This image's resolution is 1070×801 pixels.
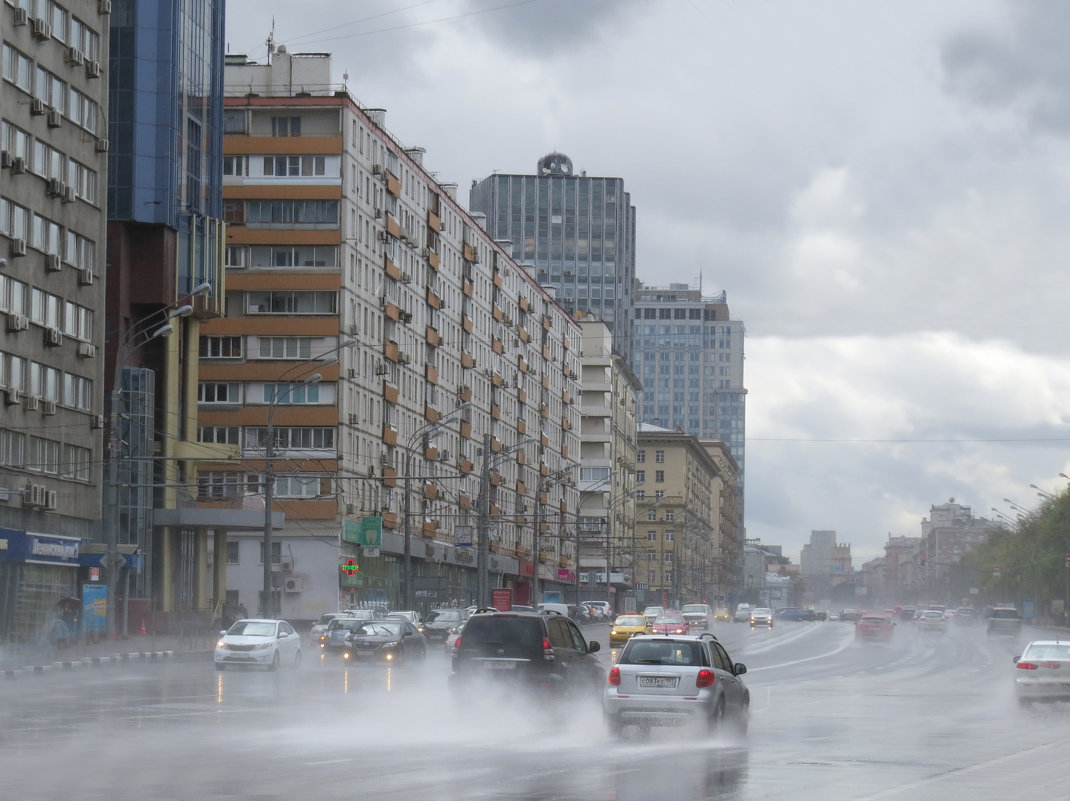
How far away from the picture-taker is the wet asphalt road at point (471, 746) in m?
16.1

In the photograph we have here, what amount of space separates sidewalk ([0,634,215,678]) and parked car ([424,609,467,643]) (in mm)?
8150

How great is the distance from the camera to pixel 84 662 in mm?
46750

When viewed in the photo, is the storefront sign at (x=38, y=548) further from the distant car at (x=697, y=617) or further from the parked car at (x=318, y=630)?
the distant car at (x=697, y=617)

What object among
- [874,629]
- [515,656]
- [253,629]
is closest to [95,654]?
[253,629]

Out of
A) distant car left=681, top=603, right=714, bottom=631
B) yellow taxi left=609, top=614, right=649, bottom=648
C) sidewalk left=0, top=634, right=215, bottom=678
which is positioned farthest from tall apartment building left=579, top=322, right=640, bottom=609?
sidewalk left=0, top=634, right=215, bottom=678

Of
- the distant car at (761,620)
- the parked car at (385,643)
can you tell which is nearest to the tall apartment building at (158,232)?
the parked car at (385,643)

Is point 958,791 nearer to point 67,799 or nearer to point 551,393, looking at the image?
point 67,799

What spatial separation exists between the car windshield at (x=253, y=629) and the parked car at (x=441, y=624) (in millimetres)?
20280

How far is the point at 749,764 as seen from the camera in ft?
62.6

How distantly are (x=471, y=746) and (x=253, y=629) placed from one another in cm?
2443

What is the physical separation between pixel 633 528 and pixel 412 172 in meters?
80.6

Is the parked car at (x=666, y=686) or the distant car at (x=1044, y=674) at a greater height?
the parked car at (x=666, y=686)

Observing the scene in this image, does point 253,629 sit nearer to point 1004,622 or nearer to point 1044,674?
point 1044,674

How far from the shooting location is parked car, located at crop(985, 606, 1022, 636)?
91444 mm
